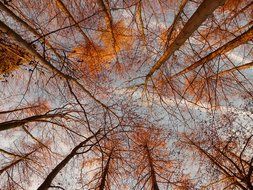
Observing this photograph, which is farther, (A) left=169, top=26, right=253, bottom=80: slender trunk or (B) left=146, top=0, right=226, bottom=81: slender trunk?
(A) left=169, top=26, right=253, bottom=80: slender trunk

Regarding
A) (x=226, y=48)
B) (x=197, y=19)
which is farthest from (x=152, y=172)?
(x=197, y=19)

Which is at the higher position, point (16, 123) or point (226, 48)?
point (226, 48)

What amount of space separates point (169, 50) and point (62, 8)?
109 inches

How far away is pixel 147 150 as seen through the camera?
36.4ft

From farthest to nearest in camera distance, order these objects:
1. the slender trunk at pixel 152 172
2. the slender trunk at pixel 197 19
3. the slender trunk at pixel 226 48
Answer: the slender trunk at pixel 152 172 → the slender trunk at pixel 226 48 → the slender trunk at pixel 197 19

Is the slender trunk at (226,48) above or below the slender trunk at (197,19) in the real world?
above

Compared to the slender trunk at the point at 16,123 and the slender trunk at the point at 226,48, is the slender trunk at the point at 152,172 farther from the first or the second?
the slender trunk at the point at 16,123

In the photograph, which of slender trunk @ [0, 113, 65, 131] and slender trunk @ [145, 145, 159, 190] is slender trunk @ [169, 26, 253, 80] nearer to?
slender trunk @ [0, 113, 65, 131]

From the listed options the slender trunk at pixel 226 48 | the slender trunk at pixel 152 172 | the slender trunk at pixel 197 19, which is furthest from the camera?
the slender trunk at pixel 152 172

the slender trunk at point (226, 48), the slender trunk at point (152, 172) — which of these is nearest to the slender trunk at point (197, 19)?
the slender trunk at point (226, 48)

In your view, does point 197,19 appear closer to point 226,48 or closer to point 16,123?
point 226,48

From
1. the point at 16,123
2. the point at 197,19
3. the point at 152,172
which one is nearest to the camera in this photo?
the point at 197,19

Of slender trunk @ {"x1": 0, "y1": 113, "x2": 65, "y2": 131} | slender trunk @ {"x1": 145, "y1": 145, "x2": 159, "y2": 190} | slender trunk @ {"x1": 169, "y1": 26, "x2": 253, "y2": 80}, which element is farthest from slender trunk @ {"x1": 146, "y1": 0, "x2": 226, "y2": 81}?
slender trunk @ {"x1": 145, "y1": 145, "x2": 159, "y2": 190}

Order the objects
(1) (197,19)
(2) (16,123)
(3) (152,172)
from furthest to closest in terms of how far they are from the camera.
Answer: (3) (152,172) → (2) (16,123) → (1) (197,19)
